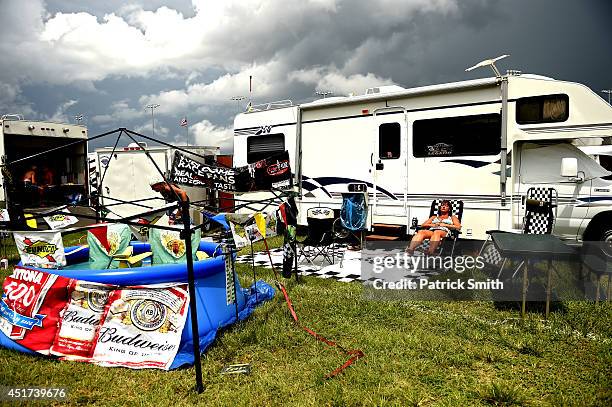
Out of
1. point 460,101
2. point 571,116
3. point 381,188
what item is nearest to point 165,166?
point 381,188

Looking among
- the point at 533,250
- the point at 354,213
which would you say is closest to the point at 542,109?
the point at 533,250

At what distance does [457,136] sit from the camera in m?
7.32

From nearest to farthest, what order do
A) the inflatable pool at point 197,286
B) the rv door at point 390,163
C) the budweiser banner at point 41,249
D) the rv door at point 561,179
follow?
1. the inflatable pool at point 197,286
2. the budweiser banner at point 41,249
3. the rv door at point 561,179
4. the rv door at point 390,163

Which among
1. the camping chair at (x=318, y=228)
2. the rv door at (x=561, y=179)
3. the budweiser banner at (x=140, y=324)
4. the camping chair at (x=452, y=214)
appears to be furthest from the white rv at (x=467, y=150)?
the budweiser banner at (x=140, y=324)

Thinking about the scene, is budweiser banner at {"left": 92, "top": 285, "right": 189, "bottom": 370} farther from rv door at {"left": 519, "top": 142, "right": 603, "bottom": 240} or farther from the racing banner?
the racing banner

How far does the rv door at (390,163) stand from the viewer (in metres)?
7.83

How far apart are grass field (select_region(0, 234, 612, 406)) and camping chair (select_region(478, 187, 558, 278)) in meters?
1.74

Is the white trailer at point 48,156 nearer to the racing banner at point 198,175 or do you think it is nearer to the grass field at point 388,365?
the racing banner at point 198,175

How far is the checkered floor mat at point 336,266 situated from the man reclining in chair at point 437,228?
476mm

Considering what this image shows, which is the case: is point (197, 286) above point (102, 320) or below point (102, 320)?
above

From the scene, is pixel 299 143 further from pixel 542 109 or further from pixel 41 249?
pixel 41 249

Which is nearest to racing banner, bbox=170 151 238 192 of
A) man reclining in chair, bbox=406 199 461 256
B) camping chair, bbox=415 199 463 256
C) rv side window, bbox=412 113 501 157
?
rv side window, bbox=412 113 501 157

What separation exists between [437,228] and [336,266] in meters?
1.68

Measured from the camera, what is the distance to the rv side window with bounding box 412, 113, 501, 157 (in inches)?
276
